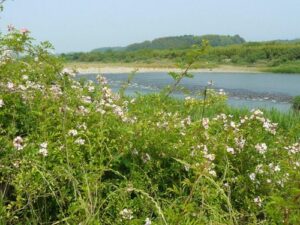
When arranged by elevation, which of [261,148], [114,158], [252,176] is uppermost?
[114,158]

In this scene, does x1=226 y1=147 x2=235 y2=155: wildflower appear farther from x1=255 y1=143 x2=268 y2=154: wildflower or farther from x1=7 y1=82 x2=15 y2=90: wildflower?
x1=7 y1=82 x2=15 y2=90: wildflower

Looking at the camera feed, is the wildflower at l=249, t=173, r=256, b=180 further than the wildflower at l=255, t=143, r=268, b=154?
No

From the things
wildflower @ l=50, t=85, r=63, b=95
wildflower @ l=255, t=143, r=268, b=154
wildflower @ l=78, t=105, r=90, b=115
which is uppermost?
wildflower @ l=50, t=85, r=63, b=95

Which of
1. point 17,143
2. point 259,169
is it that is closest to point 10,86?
point 17,143

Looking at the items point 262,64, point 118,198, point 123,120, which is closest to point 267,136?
point 123,120

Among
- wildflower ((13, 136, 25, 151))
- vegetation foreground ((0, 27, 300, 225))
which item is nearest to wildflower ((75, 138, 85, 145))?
vegetation foreground ((0, 27, 300, 225))

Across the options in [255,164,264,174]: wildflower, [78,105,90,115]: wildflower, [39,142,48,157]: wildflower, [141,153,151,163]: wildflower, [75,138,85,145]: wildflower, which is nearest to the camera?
[39,142,48,157]: wildflower

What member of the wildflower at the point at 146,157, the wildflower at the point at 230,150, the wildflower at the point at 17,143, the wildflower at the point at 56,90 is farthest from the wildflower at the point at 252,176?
the wildflower at the point at 17,143

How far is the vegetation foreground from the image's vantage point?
2.60 metres

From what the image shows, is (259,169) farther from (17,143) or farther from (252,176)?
(17,143)

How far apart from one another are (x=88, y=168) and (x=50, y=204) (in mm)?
342

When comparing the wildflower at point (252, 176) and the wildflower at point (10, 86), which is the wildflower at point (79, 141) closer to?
the wildflower at point (10, 86)

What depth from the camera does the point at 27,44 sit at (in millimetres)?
3904

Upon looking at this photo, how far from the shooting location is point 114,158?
2.76 m
